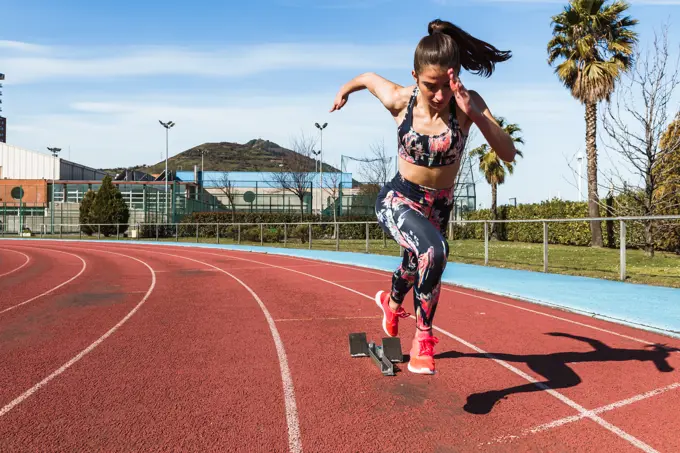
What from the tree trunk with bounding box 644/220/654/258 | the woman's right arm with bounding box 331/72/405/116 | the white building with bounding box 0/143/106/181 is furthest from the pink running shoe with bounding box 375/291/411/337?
the white building with bounding box 0/143/106/181

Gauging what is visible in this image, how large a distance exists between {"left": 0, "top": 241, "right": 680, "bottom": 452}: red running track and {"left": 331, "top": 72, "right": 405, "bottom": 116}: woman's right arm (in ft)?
6.62

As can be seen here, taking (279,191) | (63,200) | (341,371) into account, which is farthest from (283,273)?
(63,200)

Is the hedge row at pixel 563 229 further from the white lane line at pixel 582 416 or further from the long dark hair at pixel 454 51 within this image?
the long dark hair at pixel 454 51

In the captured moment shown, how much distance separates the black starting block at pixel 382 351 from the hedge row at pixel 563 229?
13316 mm

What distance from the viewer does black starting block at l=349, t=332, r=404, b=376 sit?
4.23m

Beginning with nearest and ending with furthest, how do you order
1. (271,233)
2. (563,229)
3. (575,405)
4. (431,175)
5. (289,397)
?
1. (431,175)
2. (575,405)
3. (289,397)
4. (563,229)
5. (271,233)

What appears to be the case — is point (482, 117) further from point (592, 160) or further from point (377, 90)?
point (592, 160)

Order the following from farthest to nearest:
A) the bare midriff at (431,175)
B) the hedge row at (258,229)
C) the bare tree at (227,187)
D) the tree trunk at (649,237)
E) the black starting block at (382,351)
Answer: the bare tree at (227,187), the hedge row at (258,229), the tree trunk at (649,237), the black starting block at (382,351), the bare midriff at (431,175)

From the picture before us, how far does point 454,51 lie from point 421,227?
3.36 ft

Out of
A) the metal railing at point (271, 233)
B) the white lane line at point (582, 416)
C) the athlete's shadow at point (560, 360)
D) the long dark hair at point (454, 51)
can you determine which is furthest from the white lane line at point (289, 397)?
the metal railing at point (271, 233)

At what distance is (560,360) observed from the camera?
15.5ft

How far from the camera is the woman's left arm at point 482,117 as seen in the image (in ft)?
8.42

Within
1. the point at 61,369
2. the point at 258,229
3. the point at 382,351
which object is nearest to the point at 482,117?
the point at 382,351

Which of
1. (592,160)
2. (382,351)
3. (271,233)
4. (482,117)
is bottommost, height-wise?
(382,351)
